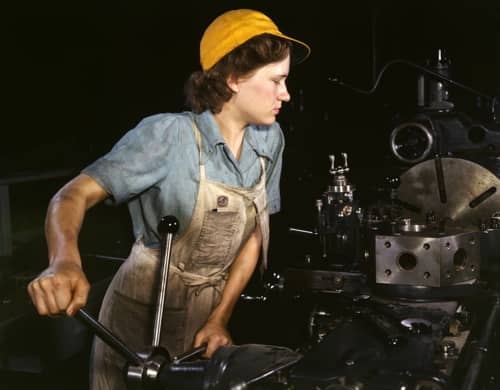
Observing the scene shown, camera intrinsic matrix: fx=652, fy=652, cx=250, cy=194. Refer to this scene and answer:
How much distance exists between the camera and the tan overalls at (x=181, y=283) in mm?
1638

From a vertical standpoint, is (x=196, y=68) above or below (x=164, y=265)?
above

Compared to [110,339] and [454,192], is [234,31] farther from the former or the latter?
[110,339]

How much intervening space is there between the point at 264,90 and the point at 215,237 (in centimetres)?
39

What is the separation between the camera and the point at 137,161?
1.52m

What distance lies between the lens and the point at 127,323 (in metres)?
1.69

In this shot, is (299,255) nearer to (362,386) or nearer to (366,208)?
(366,208)

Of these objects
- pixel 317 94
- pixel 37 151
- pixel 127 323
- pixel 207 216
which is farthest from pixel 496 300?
pixel 37 151

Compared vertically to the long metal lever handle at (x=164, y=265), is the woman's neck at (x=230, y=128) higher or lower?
higher

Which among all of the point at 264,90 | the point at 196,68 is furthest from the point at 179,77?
the point at 264,90

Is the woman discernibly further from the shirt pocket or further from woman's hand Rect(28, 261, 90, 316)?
woman's hand Rect(28, 261, 90, 316)

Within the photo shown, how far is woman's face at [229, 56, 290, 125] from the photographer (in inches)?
64.0

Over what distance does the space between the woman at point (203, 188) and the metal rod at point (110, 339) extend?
1.85ft

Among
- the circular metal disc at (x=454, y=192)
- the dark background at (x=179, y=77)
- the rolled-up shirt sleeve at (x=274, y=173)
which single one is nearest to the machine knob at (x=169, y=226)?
the rolled-up shirt sleeve at (x=274, y=173)

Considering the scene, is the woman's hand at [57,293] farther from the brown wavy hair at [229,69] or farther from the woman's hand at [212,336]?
the brown wavy hair at [229,69]
